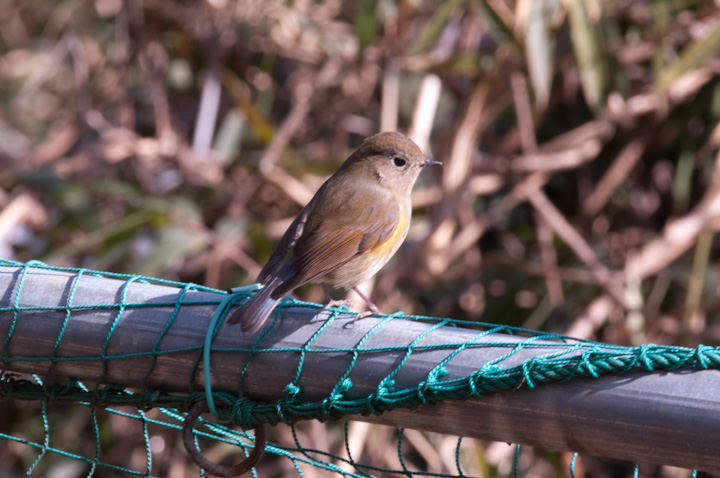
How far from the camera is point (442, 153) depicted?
3.81 m

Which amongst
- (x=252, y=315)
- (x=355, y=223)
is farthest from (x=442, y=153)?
(x=252, y=315)

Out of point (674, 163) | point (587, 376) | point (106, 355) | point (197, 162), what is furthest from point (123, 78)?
point (587, 376)

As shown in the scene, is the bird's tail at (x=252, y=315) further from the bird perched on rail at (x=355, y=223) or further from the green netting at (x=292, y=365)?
the bird perched on rail at (x=355, y=223)

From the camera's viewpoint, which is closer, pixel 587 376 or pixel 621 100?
pixel 587 376

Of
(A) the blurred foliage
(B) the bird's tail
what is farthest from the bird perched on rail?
(A) the blurred foliage

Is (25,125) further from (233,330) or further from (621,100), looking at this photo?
(233,330)

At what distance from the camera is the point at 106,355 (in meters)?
1.45

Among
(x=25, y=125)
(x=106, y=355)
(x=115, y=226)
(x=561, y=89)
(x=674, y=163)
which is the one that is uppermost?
(x=25, y=125)

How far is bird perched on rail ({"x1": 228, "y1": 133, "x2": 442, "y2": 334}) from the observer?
2219mm

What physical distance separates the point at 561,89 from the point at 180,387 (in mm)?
3186

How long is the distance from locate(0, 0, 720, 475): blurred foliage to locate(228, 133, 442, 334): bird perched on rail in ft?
2.02

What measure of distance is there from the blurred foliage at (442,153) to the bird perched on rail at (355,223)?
0.62 meters

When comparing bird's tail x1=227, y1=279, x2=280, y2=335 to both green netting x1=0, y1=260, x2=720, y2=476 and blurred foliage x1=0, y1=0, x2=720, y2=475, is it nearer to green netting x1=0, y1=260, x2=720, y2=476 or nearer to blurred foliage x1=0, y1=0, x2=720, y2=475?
green netting x1=0, y1=260, x2=720, y2=476

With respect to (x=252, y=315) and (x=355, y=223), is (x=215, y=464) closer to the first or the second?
(x=252, y=315)
